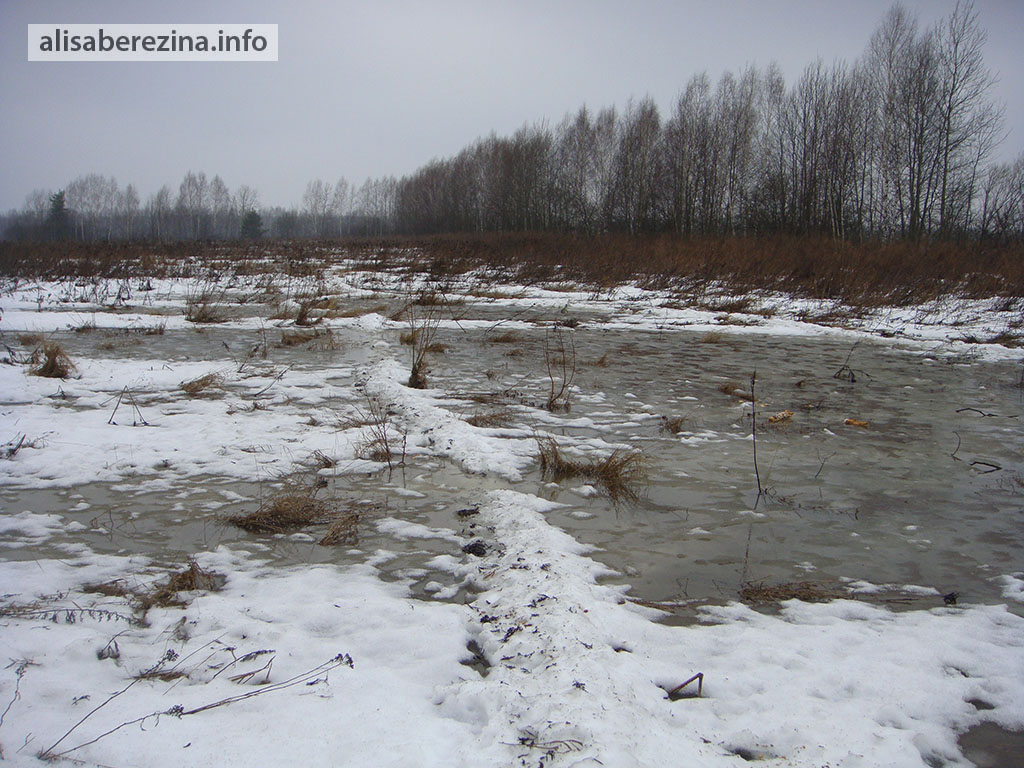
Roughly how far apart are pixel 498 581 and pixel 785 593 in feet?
4.13

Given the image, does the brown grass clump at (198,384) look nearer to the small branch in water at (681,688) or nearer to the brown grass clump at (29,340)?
the brown grass clump at (29,340)

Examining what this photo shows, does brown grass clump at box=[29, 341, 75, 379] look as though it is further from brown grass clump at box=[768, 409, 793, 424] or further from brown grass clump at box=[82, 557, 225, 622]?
brown grass clump at box=[768, 409, 793, 424]

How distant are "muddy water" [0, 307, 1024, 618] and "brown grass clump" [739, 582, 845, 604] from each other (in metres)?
0.07

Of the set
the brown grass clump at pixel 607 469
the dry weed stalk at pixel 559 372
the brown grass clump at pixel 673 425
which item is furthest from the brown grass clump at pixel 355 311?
the brown grass clump at pixel 607 469

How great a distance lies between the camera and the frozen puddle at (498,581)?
178 centimetres

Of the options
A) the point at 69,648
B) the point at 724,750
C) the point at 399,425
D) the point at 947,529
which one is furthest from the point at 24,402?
the point at 947,529

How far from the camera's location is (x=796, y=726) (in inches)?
72.7

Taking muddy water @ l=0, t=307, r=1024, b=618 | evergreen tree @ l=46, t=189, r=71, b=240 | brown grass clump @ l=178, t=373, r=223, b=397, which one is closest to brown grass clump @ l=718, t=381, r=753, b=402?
muddy water @ l=0, t=307, r=1024, b=618

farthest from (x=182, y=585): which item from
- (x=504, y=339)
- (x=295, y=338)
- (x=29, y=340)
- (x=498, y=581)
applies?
(x=29, y=340)

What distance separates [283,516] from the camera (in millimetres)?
3270

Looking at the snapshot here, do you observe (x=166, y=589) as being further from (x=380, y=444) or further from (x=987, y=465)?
(x=987, y=465)

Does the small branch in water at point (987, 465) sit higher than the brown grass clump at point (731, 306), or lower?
lower

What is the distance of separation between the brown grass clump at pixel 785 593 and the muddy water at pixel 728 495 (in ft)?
0.22

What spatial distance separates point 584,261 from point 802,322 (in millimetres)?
10568
